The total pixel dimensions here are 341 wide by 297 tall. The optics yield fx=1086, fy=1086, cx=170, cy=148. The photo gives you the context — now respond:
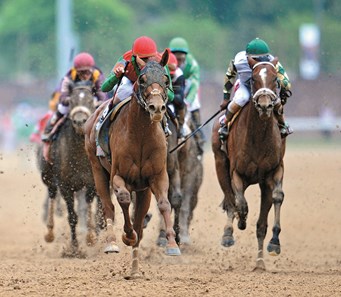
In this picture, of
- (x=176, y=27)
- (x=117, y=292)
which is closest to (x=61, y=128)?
(x=117, y=292)

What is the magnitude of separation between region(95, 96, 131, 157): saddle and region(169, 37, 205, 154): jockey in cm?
361

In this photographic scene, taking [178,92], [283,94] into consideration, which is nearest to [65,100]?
[178,92]

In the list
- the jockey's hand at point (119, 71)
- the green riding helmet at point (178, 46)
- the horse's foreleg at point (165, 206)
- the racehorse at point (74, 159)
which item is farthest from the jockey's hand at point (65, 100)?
the horse's foreleg at point (165, 206)

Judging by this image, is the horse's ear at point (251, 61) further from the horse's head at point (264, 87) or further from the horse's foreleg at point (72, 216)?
the horse's foreleg at point (72, 216)

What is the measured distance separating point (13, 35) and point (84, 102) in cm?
4152

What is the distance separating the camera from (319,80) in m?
45.7

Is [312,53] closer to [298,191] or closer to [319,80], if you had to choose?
[319,80]

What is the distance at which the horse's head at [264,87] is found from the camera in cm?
1077

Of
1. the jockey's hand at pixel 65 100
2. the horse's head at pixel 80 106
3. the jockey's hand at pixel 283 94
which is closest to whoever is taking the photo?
the jockey's hand at pixel 283 94

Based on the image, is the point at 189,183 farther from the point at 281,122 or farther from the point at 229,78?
Answer: the point at 281,122

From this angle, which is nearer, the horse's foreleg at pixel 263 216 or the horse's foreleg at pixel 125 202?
the horse's foreleg at pixel 125 202

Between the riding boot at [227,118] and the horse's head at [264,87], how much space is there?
733 millimetres

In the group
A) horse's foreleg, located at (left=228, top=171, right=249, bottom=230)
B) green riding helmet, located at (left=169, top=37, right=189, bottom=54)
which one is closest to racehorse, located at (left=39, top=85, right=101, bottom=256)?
Answer: green riding helmet, located at (left=169, top=37, right=189, bottom=54)

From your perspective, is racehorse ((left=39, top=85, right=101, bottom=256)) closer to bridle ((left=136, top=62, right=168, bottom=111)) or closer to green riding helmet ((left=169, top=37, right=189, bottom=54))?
green riding helmet ((left=169, top=37, right=189, bottom=54))
